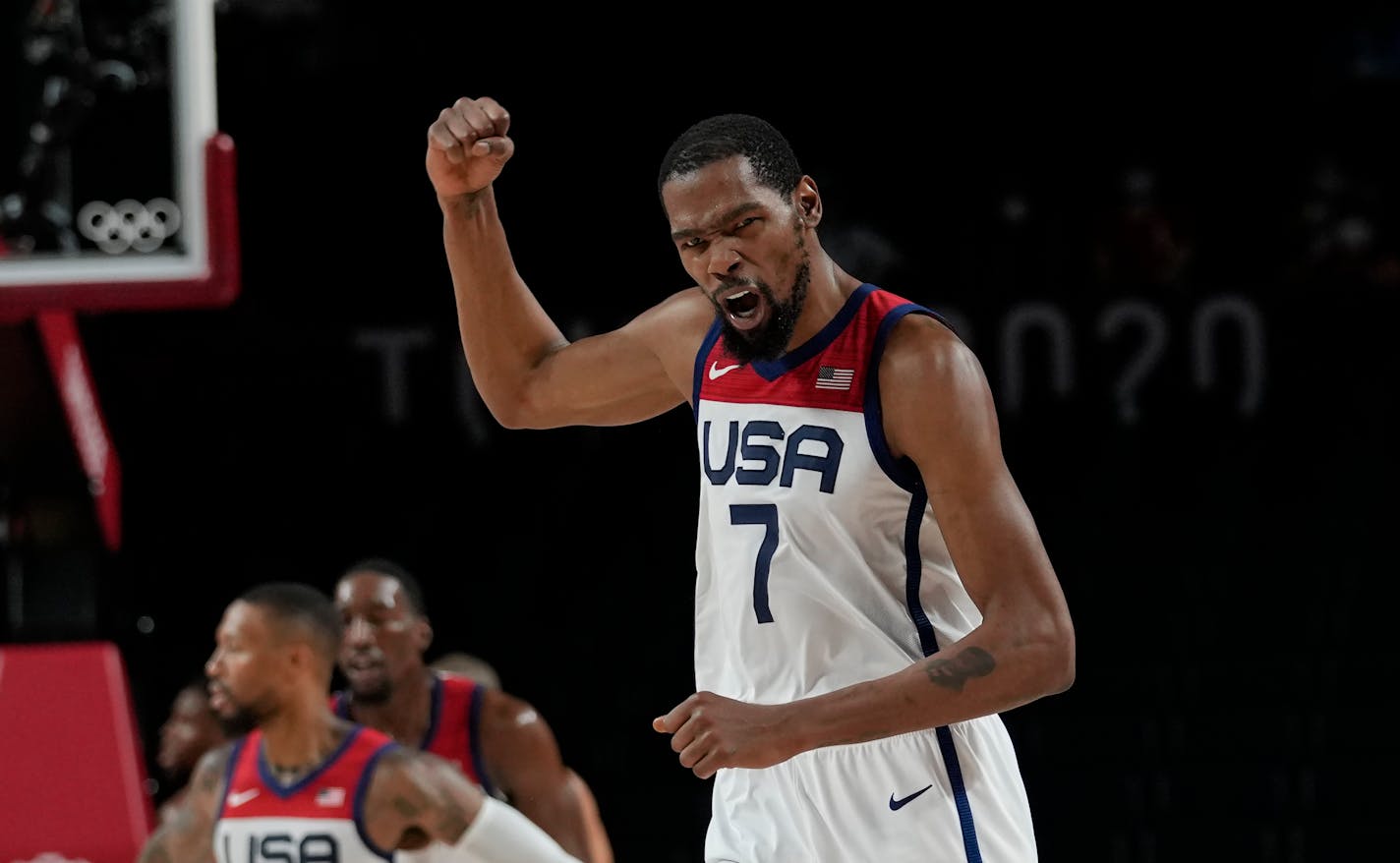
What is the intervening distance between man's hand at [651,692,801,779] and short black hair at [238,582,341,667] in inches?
108

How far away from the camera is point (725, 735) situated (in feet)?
8.05

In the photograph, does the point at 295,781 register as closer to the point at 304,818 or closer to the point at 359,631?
the point at 304,818

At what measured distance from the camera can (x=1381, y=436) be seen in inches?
418

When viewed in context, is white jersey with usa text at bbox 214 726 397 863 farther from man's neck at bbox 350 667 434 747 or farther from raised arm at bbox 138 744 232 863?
man's neck at bbox 350 667 434 747

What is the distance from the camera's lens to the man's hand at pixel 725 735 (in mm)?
2455

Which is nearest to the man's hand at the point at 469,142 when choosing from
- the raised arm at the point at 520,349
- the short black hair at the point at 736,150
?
the raised arm at the point at 520,349

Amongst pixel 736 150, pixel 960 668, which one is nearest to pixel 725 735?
pixel 960 668

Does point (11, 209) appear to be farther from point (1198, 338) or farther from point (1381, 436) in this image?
point (1381, 436)

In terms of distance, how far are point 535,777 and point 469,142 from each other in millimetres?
3281

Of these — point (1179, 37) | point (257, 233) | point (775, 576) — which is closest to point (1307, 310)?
point (1179, 37)

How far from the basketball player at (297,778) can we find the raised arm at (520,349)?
178cm

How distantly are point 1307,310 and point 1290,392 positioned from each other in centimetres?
47

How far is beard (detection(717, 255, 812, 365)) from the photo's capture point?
2.78 metres

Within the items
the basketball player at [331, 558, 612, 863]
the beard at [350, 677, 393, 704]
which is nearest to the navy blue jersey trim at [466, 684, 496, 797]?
the basketball player at [331, 558, 612, 863]
